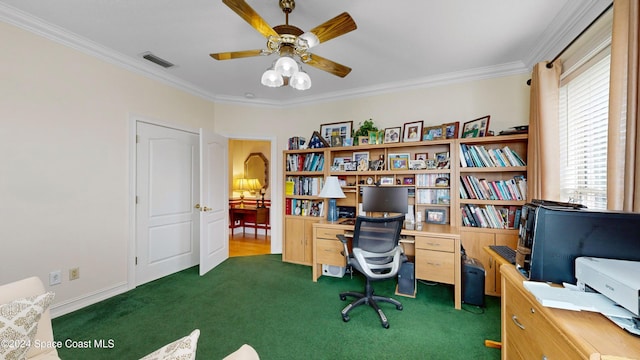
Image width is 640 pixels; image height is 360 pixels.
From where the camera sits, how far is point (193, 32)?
7.22 feet

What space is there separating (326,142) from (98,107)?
2580 millimetres

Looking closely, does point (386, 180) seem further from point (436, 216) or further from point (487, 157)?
point (487, 157)

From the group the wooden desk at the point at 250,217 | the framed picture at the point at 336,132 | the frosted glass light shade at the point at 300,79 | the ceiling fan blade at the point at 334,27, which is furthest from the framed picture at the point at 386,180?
the wooden desk at the point at 250,217

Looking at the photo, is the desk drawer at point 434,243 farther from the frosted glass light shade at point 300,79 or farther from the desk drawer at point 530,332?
the frosted glass light shade at point 300,79

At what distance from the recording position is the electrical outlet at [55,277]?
215cm

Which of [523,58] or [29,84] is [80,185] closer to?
[29,84]

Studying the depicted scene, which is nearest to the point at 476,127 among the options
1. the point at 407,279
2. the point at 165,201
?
the point at 407,279

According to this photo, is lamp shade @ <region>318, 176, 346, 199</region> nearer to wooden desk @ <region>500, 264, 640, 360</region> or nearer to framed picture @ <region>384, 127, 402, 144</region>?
framed picture @ <region>384, 127, 402, 144</region>

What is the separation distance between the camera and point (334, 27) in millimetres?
1560

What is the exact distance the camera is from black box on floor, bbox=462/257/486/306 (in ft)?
7.58

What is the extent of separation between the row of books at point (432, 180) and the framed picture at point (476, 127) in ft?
1.84

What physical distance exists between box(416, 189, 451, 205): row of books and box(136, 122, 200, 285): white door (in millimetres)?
3067

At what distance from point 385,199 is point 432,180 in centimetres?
61

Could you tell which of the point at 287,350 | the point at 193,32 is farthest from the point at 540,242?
the point at 193,32
